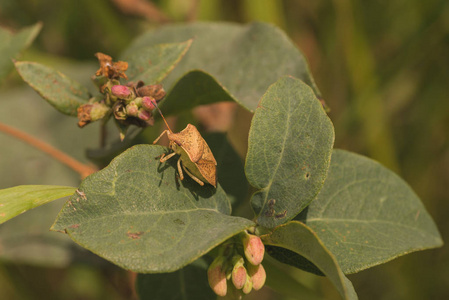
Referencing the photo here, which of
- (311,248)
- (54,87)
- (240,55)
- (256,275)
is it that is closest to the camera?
(311,248)

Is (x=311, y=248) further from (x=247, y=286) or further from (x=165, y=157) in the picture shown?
(x=165, y=157)

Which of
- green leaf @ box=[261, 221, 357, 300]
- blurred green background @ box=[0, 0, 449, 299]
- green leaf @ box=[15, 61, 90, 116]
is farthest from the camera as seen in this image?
blurred green background @ box=[0, 0, 449, 299]

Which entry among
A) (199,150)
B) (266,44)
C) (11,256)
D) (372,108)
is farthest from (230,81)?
(372,108)

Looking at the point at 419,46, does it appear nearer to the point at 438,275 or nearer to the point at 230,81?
the point at 438,275

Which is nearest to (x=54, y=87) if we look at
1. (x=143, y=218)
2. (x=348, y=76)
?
(x=143, y=218)

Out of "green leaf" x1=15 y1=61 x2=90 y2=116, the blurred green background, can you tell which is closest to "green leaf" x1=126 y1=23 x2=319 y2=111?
"green leaf" x1=15 y1=61 x2=90 y2=116

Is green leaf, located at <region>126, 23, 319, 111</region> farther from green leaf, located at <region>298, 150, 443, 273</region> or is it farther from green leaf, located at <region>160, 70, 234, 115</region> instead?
green leaf, located at <region>298, 150, 443, 273</region>

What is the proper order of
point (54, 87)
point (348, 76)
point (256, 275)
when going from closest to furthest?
point (256, 275), point (54, 87), point (348, 76)

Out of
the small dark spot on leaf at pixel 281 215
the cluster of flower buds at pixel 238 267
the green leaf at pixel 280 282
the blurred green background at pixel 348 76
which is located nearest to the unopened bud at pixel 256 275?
the cluster of flower buds at pixel 238 267
